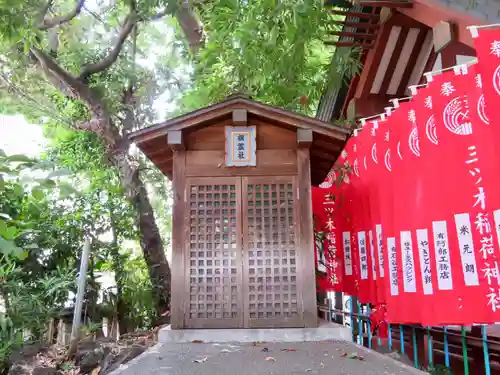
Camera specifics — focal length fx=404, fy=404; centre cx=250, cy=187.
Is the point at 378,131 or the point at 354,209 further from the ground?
the point at 378,131

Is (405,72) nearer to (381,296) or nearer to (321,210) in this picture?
(321,210)

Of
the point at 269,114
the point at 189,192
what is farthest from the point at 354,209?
the point at 189,192

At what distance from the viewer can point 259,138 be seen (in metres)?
5.92

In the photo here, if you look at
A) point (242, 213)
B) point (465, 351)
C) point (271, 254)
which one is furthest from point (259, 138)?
point (465, 351)

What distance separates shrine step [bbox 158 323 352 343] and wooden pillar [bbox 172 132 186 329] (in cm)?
18

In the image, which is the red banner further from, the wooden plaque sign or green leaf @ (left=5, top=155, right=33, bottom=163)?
green leaf @ (left=5, top=155, right=33, bottom=163)

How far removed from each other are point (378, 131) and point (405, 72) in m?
2.78

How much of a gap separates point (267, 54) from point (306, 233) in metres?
3.18

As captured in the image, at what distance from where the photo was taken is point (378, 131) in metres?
6.34

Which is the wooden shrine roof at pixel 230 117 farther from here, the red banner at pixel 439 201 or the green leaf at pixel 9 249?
the green leaf at pixel 9 249

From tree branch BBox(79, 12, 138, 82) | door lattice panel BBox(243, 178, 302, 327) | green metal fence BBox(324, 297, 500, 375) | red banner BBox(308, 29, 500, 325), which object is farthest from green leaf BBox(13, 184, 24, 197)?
tree branch BBox(79, 12, 138, 82)

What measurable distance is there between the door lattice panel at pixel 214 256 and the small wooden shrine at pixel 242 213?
1cm

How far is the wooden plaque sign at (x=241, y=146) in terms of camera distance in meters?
5.77

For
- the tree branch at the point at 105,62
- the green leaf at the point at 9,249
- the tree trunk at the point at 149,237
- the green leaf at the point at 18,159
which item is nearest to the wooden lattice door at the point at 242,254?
the green leaf at the point at 9,249
